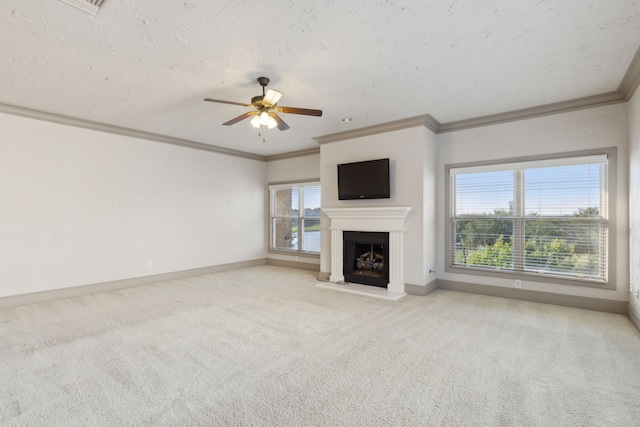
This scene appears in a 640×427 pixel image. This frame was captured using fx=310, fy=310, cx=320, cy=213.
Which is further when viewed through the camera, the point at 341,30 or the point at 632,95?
the point at 632,95

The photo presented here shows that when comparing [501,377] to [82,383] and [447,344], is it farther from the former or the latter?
[82,383]

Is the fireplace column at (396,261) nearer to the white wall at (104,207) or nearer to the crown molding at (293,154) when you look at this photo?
the crown molding at (293,154)

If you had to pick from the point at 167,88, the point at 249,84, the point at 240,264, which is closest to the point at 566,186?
the point at 249,84

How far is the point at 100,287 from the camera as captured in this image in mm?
4941

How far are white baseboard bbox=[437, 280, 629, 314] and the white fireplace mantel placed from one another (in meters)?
0.82

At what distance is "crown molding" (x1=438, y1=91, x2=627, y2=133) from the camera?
3804 mm

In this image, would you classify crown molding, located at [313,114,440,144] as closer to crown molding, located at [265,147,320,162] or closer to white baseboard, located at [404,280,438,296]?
crown molding, located at [265,147,320,162]

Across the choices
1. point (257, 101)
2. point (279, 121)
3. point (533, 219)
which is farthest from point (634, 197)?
point (257, 101)

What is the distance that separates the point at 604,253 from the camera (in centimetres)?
389

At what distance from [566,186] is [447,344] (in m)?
2.90

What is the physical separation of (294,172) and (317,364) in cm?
518

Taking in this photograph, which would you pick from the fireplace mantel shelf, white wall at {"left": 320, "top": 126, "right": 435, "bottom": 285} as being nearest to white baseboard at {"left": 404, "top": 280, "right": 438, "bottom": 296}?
white wall at {"left": 320, "top": 126, "right": 435, "bottom": 285}

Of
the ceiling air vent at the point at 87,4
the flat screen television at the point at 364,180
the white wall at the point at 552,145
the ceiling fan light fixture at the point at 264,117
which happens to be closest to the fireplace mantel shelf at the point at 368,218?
the flat screen television at the point at 364,180

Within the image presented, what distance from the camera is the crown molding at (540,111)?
3.80 metres
